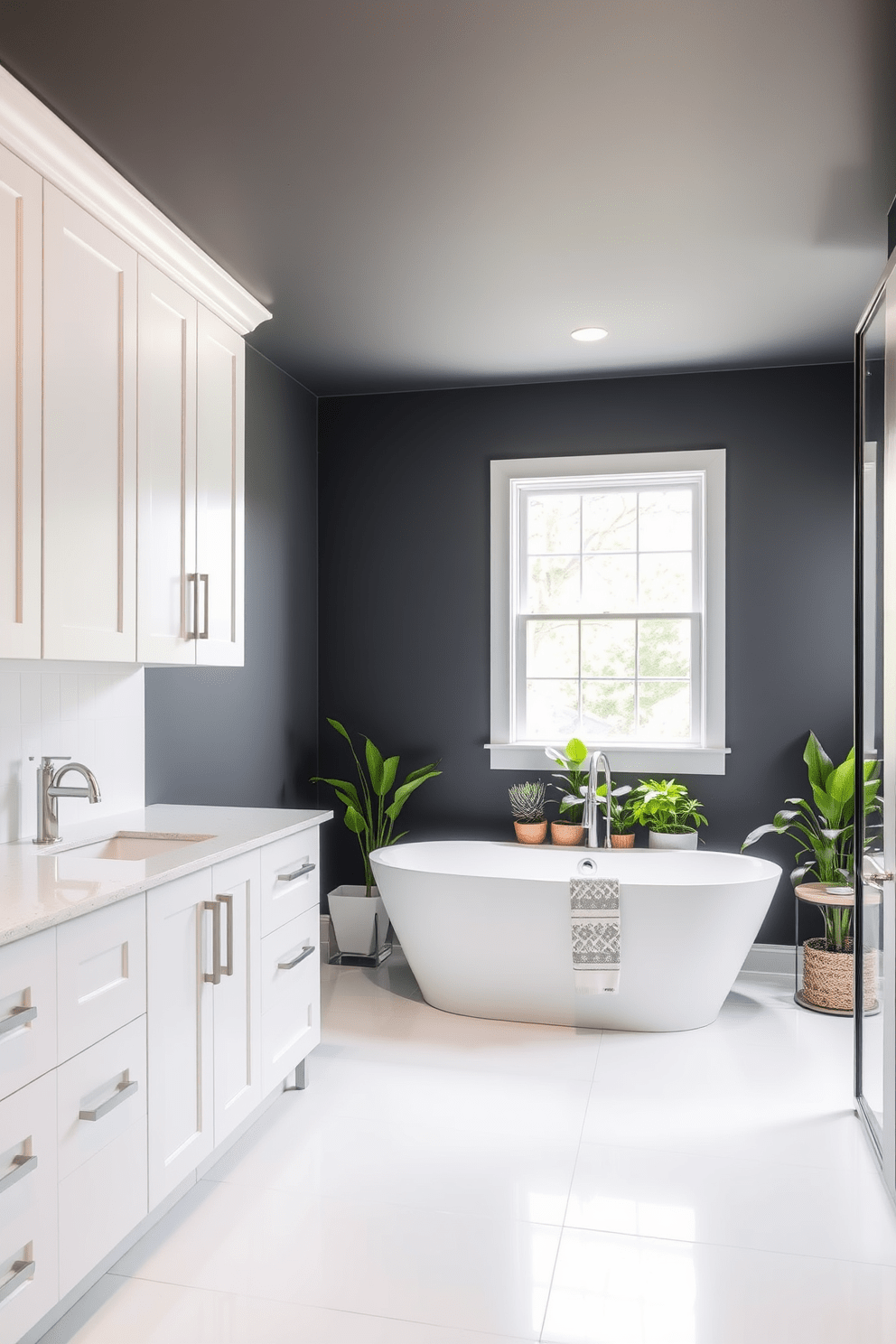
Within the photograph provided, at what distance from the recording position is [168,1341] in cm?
193

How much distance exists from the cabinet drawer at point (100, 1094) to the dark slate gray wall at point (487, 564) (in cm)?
268

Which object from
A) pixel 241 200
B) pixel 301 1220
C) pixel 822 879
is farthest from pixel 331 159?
pixel 822 879

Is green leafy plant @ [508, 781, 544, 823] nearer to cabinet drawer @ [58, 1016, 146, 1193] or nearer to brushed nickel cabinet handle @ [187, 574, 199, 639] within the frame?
brushed nickel cabinet handle @ [187, 574, 199, 639]

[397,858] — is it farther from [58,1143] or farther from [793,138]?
[793,138]

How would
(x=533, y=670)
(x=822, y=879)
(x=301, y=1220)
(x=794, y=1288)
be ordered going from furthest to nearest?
Answer: (x=533, y=670) → (x=822, y=879) → (x=301, y=1220) → (x=794, y=1288)

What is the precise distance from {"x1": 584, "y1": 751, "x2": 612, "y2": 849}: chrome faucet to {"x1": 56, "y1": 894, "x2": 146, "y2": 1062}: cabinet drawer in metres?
2.38

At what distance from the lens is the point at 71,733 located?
2930 millimetres

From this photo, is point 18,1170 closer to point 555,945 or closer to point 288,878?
point 288,878

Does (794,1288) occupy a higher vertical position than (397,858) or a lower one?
lower

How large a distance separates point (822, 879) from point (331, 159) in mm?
3110

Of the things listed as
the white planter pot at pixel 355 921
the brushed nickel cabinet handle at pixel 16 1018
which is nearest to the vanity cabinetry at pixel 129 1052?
the brushed nickel cabinet handle at pixel 16 1018

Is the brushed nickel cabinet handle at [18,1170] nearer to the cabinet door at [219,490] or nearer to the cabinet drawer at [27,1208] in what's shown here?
the cabinet drawer at [27,1208]

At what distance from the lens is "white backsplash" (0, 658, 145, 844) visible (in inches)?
103

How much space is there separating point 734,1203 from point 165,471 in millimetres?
2378
